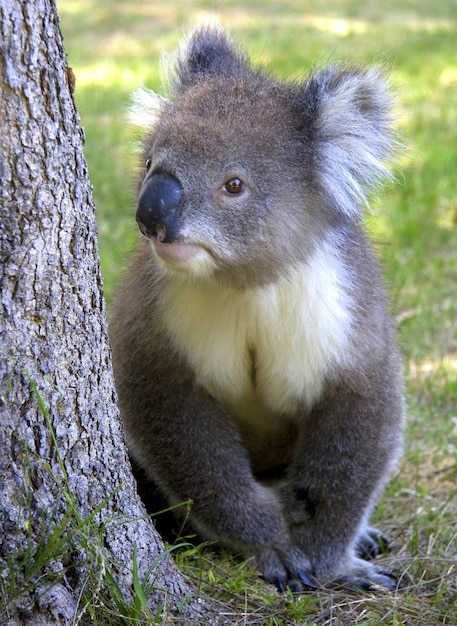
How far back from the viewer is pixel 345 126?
311 centimetres

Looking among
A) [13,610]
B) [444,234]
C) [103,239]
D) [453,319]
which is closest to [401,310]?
[453,319]

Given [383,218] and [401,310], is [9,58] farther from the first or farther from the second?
[383,218]

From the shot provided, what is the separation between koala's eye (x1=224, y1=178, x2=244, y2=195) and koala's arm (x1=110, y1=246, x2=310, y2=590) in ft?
1.94

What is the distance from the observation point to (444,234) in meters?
6.66

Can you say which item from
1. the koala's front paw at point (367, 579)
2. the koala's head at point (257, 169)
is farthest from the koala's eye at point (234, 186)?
the koala's front paw at point (367, 579)

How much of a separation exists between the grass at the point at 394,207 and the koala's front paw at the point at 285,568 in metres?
0.08

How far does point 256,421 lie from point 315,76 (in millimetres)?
Result: 1380

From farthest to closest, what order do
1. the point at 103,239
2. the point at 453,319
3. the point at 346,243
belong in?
the point at 103,239, the point at 453,319, the point at 346,243

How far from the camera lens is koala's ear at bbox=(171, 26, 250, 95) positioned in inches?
137

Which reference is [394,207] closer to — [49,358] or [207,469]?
[207,469]

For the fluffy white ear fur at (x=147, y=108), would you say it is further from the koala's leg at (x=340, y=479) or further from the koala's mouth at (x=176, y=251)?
the koala's leg at (x=340, y=479)

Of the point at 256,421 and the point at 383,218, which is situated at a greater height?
the point at 383,218

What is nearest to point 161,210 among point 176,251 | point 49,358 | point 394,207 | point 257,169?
point 176,251

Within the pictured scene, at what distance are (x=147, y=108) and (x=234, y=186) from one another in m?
0.74
